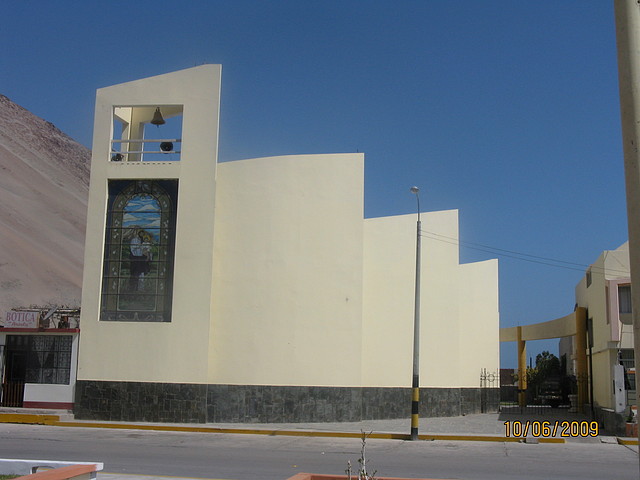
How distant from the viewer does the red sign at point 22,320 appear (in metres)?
26.5

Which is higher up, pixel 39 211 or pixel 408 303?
pixel 39 211

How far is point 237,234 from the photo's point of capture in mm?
25734

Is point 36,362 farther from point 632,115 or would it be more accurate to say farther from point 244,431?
point 632,115

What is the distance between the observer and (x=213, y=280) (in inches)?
1011

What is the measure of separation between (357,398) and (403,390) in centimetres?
283

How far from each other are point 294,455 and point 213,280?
9.85m

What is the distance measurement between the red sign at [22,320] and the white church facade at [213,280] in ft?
7.77

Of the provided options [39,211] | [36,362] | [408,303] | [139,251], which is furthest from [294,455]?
[39,211]

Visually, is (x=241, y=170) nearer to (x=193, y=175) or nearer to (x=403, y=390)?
(x=193, y=175)

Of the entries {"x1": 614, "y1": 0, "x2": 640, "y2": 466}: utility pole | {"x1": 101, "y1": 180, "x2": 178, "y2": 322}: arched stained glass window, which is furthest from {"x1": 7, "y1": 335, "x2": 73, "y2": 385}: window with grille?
{"x1": 614, "y1": 0, "x2": 640, "y2": 466}: utility pole

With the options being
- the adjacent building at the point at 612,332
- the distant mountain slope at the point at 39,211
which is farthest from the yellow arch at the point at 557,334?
the distant mountain slope at the point at 39,211
